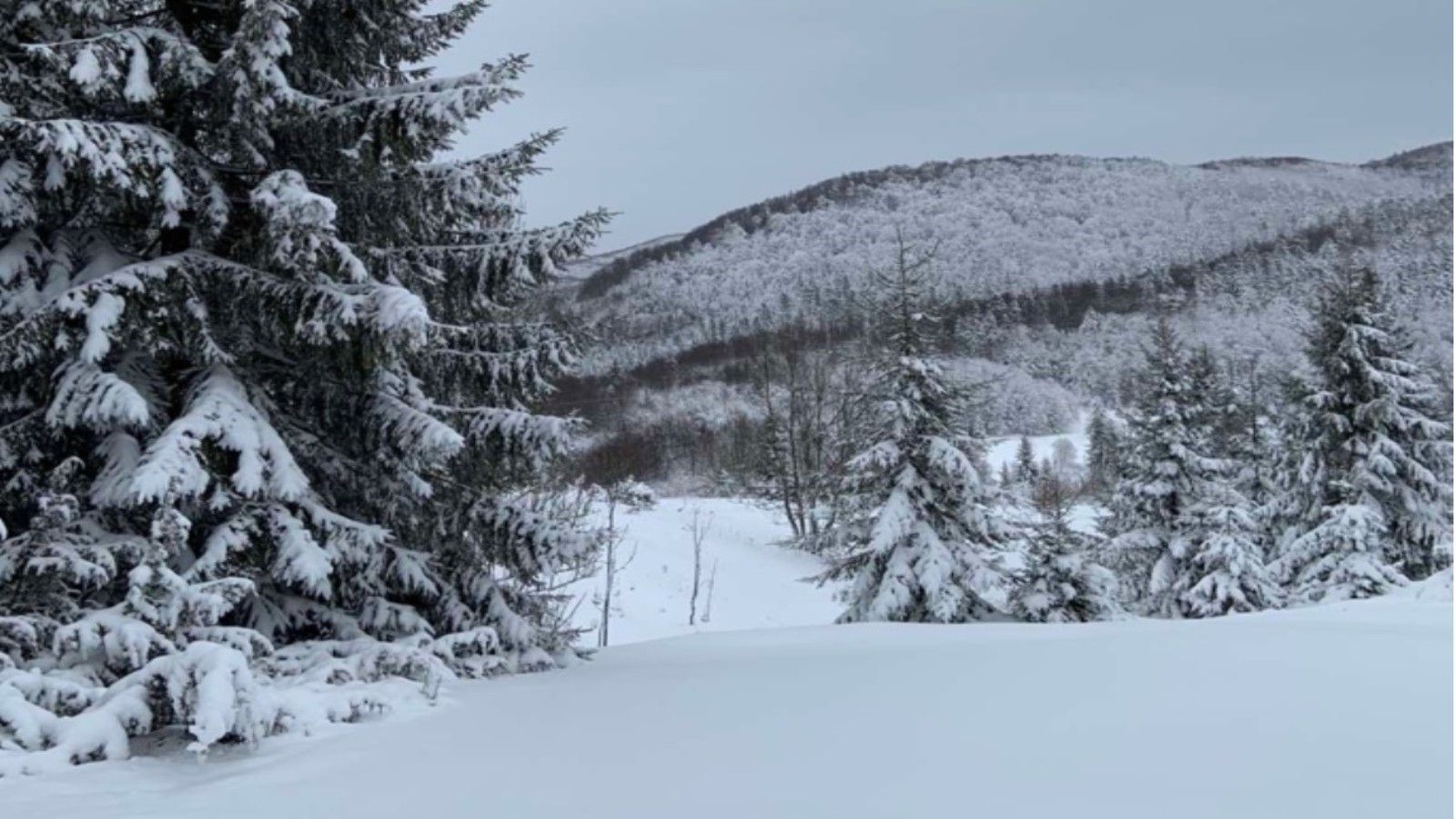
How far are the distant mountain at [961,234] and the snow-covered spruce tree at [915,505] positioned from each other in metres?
73.4

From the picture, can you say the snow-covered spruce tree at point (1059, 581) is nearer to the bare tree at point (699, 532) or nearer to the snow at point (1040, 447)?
the bare tree at point (699, 532)

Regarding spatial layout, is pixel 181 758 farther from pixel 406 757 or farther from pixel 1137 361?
pixel 1137 361

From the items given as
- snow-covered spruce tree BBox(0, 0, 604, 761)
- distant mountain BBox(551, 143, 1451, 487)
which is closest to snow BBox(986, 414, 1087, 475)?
distant mountain BBox(551, 143, 1451, 487)

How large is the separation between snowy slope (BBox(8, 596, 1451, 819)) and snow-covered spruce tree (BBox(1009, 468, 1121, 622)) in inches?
353

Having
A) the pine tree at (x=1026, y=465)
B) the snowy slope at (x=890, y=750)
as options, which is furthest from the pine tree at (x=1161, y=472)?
the pine tree at (x=1026, y=465)

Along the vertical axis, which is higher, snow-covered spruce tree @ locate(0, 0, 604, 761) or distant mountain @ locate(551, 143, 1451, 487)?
distant mountain @ locate(551, 143, 1451, 487)

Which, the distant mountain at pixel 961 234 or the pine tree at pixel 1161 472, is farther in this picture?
the distant mountain at pixel 961 234

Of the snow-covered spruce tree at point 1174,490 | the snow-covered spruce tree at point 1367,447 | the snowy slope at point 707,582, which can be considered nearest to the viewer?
the snow-covered spruce tree at point 1367,447

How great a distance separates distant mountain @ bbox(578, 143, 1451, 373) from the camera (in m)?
117

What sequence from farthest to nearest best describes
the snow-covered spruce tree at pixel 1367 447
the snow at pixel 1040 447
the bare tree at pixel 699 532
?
1. the snow at pixel 1040 447
2. the bare tree at pixel 699 532
3. the snow-covered spruce tree at pixel 1367 447

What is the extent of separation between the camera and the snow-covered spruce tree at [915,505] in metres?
14.6

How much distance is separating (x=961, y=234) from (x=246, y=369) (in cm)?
16065

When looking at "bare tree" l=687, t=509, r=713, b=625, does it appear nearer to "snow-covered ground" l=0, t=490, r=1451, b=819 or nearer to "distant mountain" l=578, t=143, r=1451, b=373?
"snow-covered ground" l=0, t=490, r=1451, b=819

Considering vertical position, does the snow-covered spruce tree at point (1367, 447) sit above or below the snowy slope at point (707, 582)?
above
